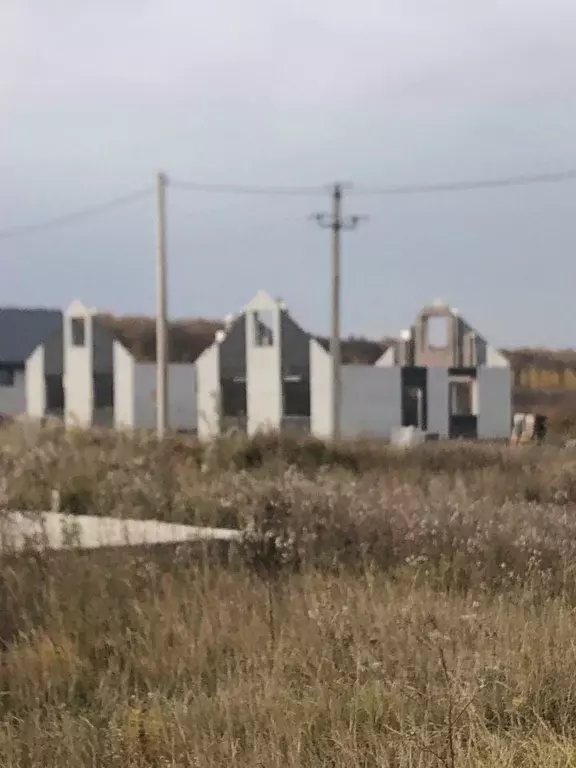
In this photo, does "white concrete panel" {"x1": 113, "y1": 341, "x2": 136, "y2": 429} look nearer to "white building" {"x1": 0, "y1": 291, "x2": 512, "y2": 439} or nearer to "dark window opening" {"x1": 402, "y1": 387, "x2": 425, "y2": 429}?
"white building" {"x1": 0, "y1": 291, "x2": 512, "y2": 439}

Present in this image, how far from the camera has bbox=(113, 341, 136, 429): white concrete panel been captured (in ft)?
152

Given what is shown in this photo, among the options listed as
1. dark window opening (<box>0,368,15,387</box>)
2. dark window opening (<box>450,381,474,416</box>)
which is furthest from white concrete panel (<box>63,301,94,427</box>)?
dark window opening (<box>450,381,474,416</box>)

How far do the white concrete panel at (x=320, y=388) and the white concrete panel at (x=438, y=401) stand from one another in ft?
17.3

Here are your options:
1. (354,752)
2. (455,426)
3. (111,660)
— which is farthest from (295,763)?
(455,426)

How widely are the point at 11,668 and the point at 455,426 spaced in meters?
40.4

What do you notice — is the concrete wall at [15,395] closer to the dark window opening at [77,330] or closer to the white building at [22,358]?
the white building at [22,358]

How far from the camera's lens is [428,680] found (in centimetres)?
444

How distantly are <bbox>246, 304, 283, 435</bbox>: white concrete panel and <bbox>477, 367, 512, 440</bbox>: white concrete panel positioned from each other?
8.74 metres

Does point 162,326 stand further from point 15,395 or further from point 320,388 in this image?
point 15,395

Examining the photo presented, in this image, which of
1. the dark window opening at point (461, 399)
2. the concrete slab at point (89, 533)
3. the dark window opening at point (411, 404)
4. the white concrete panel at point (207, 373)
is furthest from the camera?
the dark window opening at point (461, 399)

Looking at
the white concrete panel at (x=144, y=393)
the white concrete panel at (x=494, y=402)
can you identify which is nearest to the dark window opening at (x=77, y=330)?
the white concrete panel at (x=144, y=393)

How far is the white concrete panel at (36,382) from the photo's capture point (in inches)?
2051

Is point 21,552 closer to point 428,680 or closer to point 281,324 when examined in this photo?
point 428,680

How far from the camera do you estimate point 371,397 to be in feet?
140
